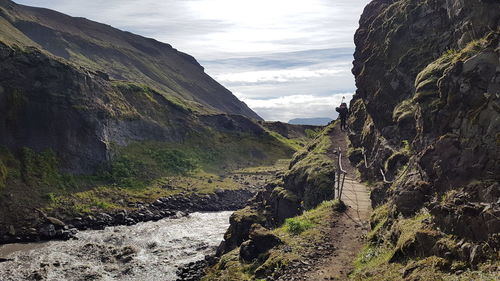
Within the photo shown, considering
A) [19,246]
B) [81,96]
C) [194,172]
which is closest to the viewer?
[19,246]

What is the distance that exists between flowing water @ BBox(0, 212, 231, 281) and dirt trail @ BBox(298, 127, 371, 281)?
19031mm

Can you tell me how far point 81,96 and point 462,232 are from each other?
85.2m

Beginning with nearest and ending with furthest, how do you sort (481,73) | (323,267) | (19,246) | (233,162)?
(481,73)
(323,267)
(19,246)
(233,162)

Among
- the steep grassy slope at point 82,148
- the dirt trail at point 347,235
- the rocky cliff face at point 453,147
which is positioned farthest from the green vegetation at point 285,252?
the steep grassy slope at point 82,148

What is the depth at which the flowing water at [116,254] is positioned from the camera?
39688mm

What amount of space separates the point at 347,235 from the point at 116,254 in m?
30.9

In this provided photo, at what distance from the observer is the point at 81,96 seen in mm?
86188

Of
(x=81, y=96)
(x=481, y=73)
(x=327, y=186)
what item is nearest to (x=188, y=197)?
(x=81, y=96)

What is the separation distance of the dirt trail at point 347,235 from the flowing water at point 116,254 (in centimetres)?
1903

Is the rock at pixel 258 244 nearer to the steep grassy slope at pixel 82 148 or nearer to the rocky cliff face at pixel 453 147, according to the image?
the rocky cliff face at pixel 453 147

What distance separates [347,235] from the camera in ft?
82.8

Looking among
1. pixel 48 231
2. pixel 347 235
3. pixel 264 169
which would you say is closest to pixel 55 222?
pixel 48 231

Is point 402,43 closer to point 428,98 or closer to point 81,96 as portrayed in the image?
point 428,98

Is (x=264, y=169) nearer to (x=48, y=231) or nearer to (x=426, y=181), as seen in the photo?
(x=48, y=231)
